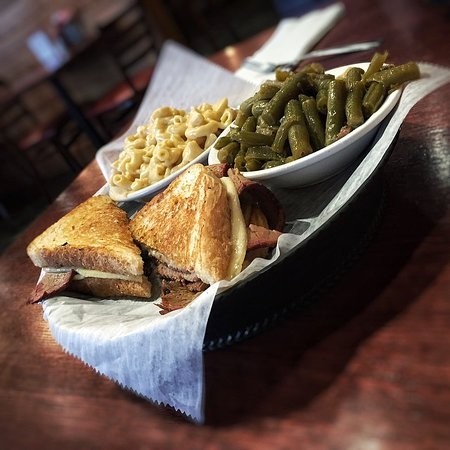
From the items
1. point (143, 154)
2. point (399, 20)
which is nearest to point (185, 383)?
point (143, 154)

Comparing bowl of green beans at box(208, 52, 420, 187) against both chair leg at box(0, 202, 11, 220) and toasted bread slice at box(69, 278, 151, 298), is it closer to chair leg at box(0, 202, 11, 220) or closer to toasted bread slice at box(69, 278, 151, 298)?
toasted bread slice at box(69, 278, 151, 298)

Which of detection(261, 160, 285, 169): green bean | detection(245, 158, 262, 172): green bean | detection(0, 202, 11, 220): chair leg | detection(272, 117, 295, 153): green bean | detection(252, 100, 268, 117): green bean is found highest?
detection(252, 100, 268, 117): green bean

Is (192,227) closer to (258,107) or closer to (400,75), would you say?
(258,107)

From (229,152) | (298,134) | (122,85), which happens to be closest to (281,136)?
(298,134)

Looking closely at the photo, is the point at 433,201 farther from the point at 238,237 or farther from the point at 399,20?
the point at 399,20

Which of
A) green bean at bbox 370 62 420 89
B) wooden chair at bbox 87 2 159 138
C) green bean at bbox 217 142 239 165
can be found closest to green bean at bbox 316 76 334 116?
green bean at bbox 370 62 420 89

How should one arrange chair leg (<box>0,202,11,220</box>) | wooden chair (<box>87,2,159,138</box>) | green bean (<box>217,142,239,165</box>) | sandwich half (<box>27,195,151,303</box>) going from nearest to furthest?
1. sandwich half (<box>27,195,151,303</box>)
2. green bean (<box>217,142,239,165</box>)
3. wooden chair (<box>87,2,159,138</box>)
4. chair leg (<box>0,202,11,220</box>)
